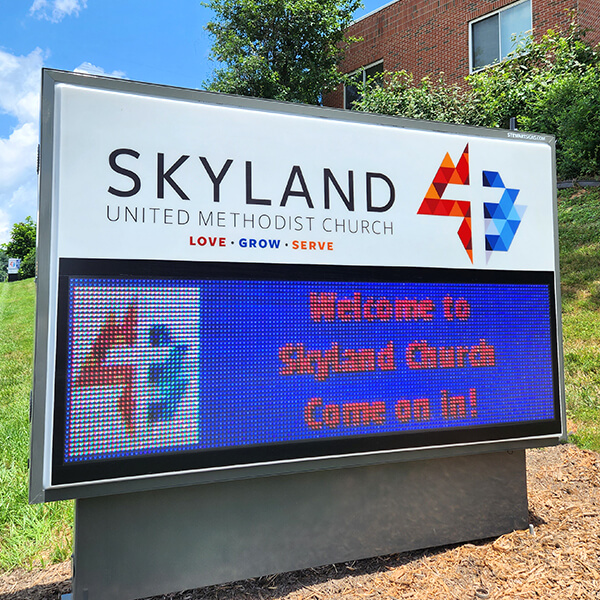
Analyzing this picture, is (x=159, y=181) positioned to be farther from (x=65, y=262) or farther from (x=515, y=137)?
(x=515, y=137)

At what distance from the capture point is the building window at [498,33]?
13.4m

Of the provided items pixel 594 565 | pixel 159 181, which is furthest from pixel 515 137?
pixel 594 565

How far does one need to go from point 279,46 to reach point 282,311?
51.7 ft

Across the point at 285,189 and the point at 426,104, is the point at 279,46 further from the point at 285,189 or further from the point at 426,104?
the point at 285,189

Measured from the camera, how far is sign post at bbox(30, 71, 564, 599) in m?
2.39

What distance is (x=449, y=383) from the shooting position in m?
2.96

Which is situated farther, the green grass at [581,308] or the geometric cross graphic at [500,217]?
the green grass at [581,308]

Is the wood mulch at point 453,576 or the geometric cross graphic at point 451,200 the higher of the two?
the geometric cross graphic at point 451,200

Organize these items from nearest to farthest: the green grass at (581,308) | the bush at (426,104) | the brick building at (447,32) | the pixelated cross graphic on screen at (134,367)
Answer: the pixelated cross graphic on screen at (134,367), the green grass at (581,308), the bush at (426,104), the brick building at (447,32)

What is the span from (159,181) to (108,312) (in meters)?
0.66

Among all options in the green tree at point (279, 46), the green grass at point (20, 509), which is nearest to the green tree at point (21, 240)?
the green tree at point (279, 46)

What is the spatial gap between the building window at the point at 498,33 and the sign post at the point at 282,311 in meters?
12.1

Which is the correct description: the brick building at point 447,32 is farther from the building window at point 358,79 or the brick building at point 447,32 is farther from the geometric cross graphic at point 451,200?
the geometric cross graphic at point 451,200

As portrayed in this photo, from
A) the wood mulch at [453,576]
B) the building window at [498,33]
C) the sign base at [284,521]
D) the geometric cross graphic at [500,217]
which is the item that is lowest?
the wood mulch at [453,576]
